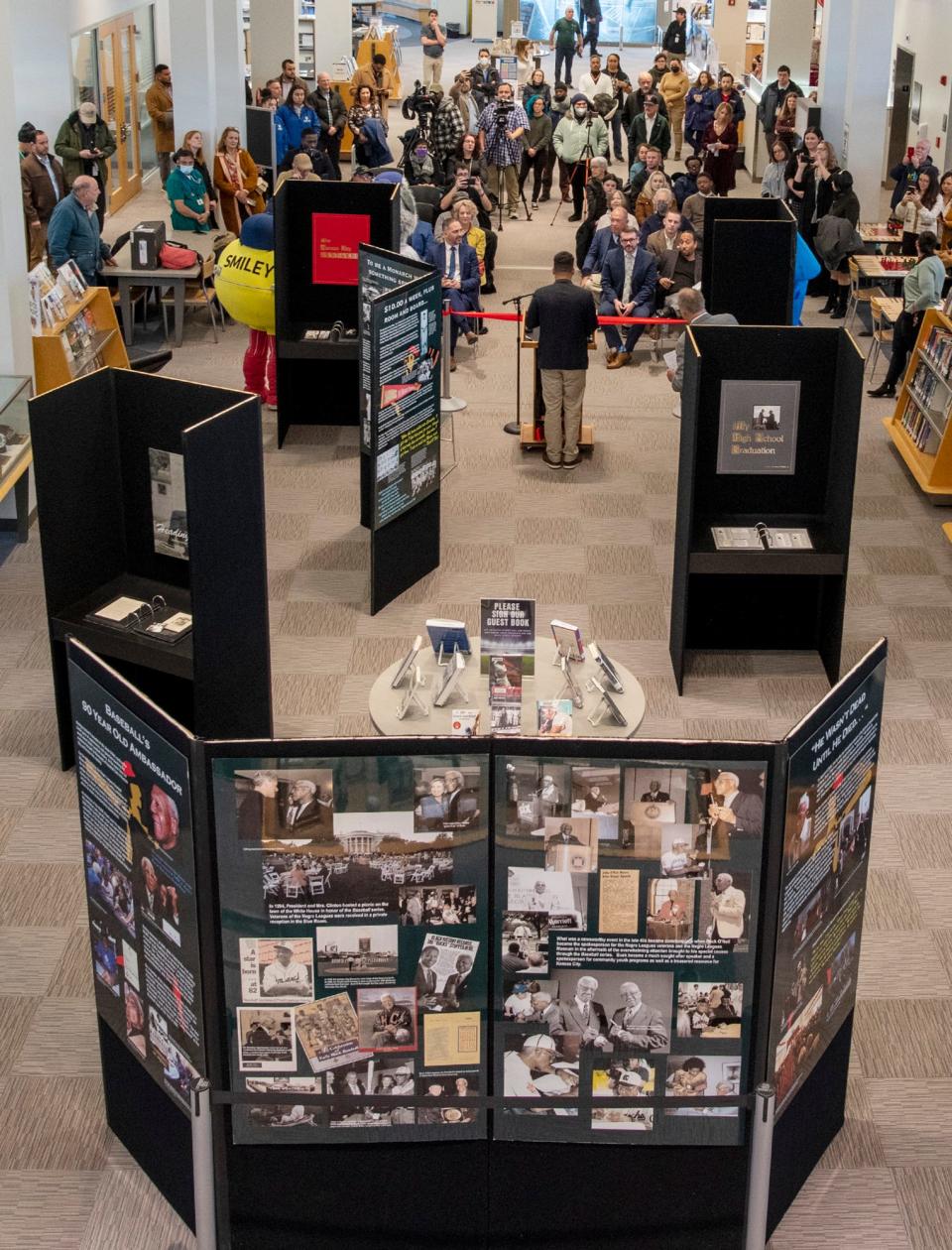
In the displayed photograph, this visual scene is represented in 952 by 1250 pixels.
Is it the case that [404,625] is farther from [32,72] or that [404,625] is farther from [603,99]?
[603,99]

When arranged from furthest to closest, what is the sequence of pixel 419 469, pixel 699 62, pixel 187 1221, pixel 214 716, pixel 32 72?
pixel 699 62
pixel 32 72
pixel 419 469
pixel 214 716
pixel 187 1221

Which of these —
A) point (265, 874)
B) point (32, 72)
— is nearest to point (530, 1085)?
point (265, 874)

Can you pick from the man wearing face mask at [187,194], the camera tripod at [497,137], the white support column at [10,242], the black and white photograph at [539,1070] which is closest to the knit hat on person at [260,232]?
the white support column at [10,242]

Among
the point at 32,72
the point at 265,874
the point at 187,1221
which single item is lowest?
the point at 187,1221

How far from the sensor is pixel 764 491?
8.48 m

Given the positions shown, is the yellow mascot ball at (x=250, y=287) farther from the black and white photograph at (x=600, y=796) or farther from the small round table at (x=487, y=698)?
the black and white photograph at (x=600, y=796)

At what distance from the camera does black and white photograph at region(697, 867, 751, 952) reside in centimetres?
411

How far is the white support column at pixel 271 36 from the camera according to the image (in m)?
24.3

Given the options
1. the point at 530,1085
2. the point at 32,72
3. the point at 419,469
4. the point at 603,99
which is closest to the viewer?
the point at 530,1085

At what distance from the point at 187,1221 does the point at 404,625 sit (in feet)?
14.2

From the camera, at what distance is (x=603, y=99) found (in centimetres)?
2103

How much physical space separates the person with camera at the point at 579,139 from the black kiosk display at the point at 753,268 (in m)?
7.01

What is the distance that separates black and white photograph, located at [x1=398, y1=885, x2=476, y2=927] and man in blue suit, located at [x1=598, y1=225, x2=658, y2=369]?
371 inches

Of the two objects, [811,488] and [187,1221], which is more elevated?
[811,488]
